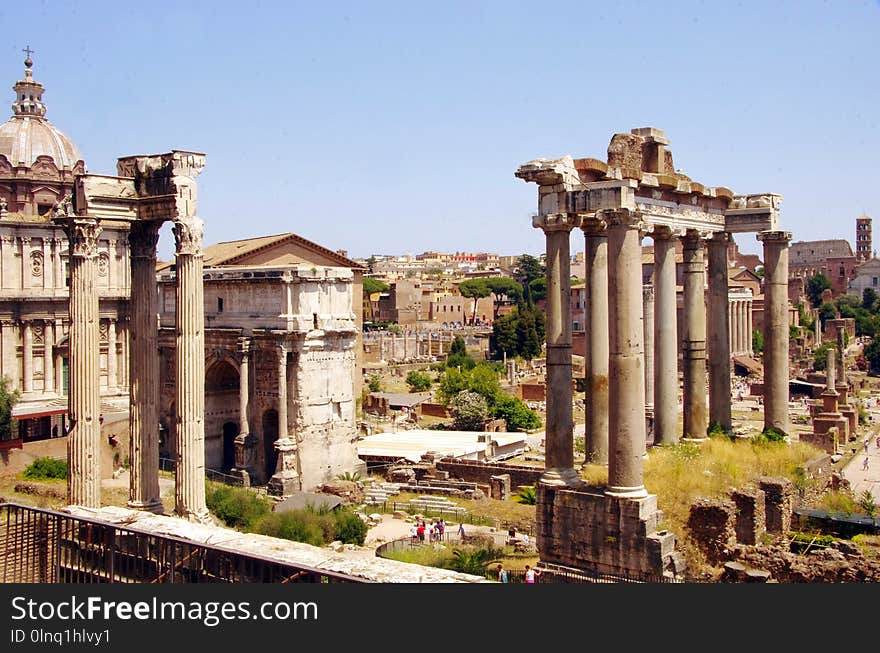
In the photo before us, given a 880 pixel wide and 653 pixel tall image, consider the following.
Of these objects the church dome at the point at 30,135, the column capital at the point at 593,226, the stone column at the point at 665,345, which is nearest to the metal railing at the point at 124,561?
the column capital at the point at 593,226

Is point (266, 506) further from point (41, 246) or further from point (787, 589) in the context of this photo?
point (787, 589)

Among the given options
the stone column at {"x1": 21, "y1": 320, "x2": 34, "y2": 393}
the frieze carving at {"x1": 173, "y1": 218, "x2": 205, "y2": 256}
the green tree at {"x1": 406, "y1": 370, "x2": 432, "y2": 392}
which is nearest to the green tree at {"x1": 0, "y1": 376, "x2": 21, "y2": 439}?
the stone column at {"x1": 21, "y1": 320, "x2": 34, "y2": 393}

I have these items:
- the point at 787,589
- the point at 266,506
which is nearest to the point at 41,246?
the point at 266,506

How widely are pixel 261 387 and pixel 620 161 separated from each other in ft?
70.6

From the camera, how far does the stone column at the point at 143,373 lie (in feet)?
55.0

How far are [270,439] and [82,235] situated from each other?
21166 millimetres

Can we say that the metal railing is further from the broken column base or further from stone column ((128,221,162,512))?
the broken column base

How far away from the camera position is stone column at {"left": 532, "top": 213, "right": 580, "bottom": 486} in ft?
52.1

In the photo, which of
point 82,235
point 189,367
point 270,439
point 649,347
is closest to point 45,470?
point 270,439

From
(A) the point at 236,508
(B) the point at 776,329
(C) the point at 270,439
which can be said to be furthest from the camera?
(C) the point at 270,439

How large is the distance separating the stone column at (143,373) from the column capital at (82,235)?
86cm

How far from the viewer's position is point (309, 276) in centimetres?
3472

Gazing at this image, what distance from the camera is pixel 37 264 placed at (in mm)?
36156

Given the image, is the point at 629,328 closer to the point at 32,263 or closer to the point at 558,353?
the point at 558,353
